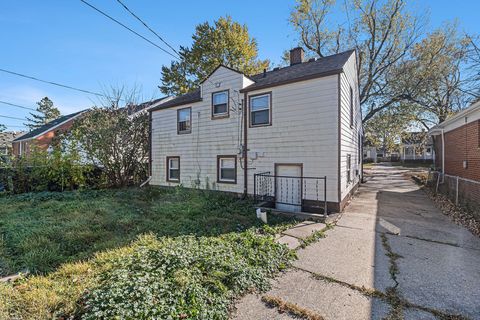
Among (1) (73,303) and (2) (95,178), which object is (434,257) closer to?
(1) (73,303)

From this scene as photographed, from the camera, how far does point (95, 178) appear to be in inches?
489

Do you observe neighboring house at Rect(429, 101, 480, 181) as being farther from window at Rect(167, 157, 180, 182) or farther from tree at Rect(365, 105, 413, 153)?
window at Rect(167, 157, 180, 182)

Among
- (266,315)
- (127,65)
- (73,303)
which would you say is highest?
(127,65)

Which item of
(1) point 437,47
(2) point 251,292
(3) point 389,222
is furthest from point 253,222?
(1) point 437,47

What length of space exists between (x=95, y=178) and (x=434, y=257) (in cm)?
1405

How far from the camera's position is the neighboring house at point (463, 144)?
7.82 m

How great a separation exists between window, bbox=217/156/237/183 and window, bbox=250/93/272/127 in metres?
1.71

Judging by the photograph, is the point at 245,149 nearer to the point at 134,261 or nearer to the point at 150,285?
the point at 134,261

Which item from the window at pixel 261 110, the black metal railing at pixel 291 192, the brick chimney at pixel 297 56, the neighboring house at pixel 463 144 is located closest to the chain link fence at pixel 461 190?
the neighboring house at pixel 463 144

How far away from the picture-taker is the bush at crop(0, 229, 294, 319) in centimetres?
238

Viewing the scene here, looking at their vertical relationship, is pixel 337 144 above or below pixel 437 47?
below

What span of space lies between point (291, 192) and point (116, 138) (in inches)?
366

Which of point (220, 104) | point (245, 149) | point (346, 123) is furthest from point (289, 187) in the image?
point (220, 104)

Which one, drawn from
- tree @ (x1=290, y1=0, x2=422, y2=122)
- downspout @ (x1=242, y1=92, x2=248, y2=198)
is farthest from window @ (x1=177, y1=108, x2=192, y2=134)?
tree @ (x1=290, y1=0, x2=422, y2=122)
